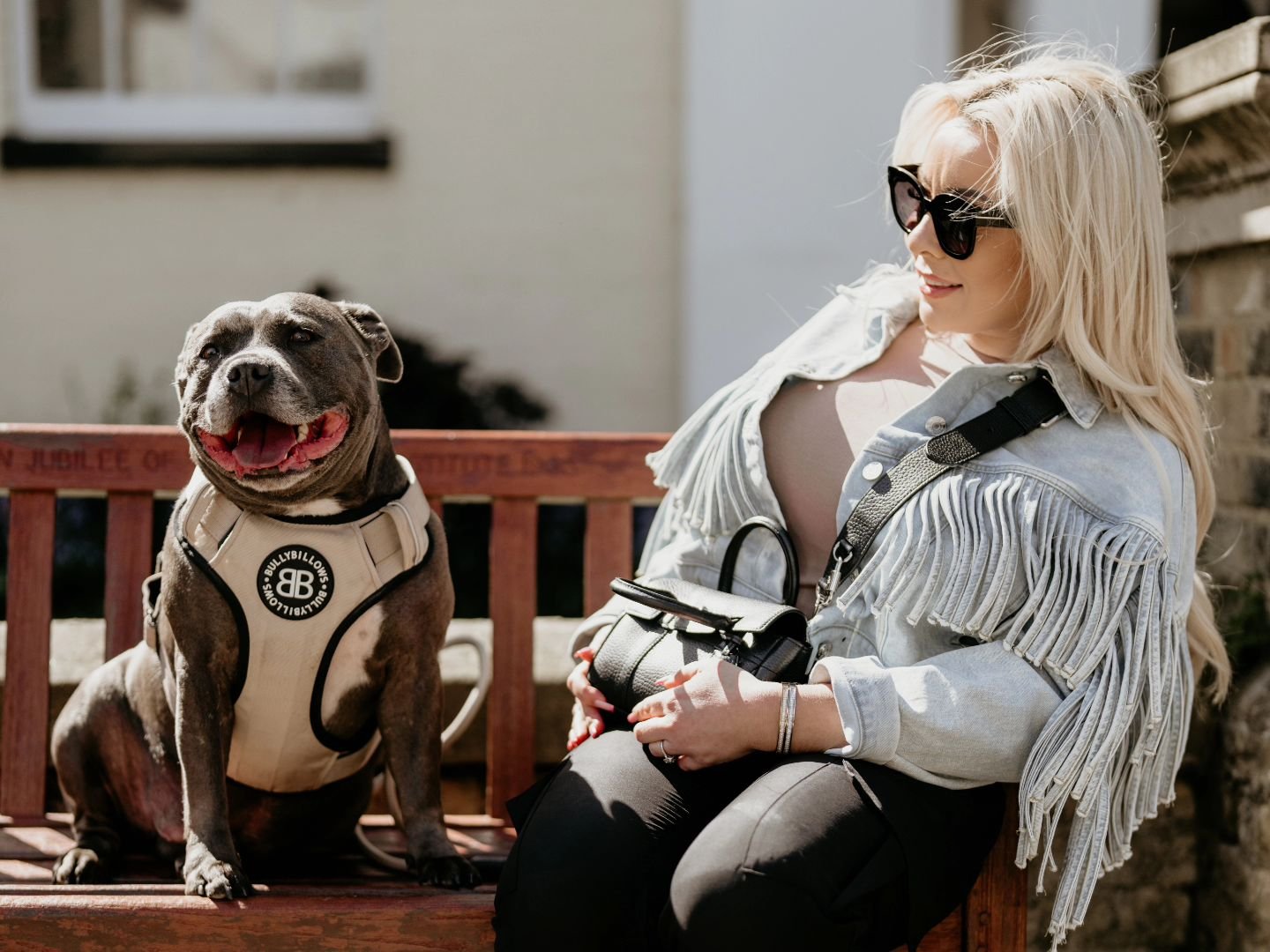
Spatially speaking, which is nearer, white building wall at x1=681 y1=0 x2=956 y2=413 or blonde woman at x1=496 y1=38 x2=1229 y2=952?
blonde woman at x1=496 y1=38 x2=1229 y2=952

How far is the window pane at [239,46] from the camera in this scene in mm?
5457

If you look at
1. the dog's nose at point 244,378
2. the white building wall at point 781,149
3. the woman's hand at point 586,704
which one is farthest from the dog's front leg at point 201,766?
the white building wall at point 781,149

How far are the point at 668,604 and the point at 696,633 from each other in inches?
2.5

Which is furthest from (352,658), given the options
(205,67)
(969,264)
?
(205,67)

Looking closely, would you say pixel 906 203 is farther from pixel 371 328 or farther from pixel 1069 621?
pixel 371 328

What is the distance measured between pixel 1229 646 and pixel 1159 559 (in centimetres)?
93

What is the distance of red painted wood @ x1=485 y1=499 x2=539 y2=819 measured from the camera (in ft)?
9.96

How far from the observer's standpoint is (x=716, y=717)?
2170 millimetres

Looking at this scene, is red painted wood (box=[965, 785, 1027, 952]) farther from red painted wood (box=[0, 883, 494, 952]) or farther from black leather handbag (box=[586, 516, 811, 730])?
red painted wood (box=[0, 883, 494, 952])

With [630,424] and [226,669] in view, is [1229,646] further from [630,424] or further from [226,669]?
[630,424]

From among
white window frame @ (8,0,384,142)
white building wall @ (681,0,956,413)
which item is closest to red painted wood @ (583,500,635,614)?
white building wall @ (681,0,956,413)

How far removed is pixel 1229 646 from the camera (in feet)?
9.71

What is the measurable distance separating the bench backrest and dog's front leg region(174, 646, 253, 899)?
685 millimetres

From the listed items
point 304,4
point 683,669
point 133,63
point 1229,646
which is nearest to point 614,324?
point 304,4
